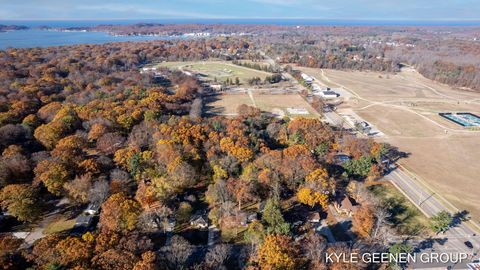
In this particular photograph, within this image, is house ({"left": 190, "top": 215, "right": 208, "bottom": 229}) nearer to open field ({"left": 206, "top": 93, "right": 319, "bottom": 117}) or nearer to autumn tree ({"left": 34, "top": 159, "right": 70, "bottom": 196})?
autumn tree ({"left": 34, "top": 159, "right": 70, "bottom": 196})

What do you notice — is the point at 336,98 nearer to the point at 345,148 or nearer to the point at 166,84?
the point at 345,148

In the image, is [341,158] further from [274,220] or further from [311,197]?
[274,220]

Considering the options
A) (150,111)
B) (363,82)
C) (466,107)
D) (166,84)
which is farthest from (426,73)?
(150,111)

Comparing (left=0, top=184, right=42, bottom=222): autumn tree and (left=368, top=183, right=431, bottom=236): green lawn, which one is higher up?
(left=0, top=184, right=42, bottom=222): autumn tree

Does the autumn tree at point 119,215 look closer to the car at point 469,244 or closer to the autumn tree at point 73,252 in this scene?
the autumn tree at point 73,252

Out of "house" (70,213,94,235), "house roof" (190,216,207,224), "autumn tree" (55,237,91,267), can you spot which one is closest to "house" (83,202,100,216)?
"house" (70,213,94,235)

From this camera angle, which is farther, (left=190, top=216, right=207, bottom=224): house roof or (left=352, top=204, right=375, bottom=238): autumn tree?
(left=190, top=216, right=207, bottom=224): house roof

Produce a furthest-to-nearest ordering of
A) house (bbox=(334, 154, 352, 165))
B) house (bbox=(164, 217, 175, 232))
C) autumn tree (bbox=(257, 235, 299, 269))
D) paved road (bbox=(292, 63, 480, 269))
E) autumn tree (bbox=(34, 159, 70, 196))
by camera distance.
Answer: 1. house (bbox=(334, 154, 352, 165))
2. autumn tree (bbox=(34, 159, 70, 196))
3. house (bbox=(164, 217, 175, 232))
4. paved road (bbox=(292, 63, 480, 269))
5. autumn tree (bbox=(257, 235, 299, 269))
